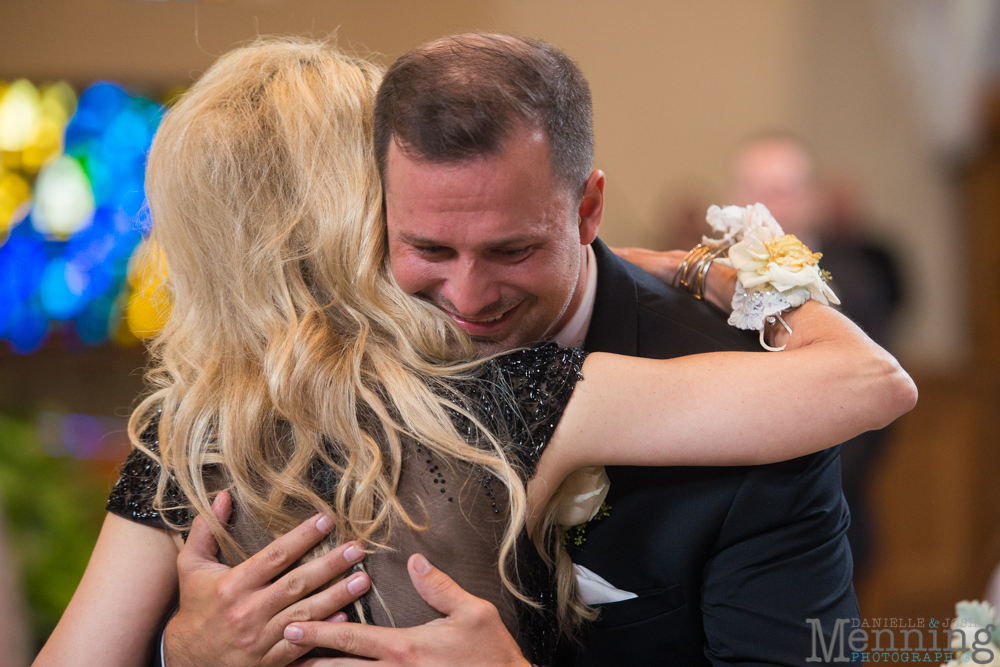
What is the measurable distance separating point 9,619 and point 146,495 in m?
0.28

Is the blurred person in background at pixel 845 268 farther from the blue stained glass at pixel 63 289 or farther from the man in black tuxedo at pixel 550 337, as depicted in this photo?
the blue stained glass at pixel 63 289

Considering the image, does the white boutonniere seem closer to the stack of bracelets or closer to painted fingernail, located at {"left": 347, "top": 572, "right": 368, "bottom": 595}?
painted fingernail, located at {"left": 347, "top": 572, "right": 368, "bottom": 595}

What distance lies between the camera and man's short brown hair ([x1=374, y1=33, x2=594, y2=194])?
4.31ft

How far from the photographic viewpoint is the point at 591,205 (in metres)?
1.55

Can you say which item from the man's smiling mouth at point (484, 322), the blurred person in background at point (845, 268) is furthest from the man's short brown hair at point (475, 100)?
the blurred person in background at point (845, 268)

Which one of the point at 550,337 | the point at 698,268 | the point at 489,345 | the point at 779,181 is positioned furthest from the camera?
the point at 779,181

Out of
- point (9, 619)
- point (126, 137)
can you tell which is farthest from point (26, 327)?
point (9, 619)

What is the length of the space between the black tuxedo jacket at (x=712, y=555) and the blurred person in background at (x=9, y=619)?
0.96 m

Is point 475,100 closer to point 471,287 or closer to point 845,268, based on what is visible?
point 471,287

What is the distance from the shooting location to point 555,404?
4.33 feet

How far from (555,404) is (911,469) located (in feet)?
14.4

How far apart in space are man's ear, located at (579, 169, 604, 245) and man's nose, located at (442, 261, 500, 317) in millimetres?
238

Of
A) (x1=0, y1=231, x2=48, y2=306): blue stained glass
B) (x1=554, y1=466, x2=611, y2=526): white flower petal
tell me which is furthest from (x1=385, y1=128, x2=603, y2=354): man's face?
(x1=0, y1=231, x2=48, y2=306): blue stained glass

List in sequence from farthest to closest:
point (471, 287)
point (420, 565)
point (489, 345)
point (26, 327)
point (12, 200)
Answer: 1. point (26, 327)
2. point (12, 200)
3. point (489, 345)
4. point (471, 287)
5. point (420, 565)
